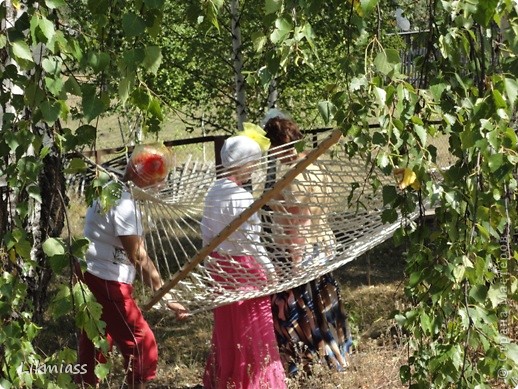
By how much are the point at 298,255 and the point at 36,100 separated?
1.75 meters

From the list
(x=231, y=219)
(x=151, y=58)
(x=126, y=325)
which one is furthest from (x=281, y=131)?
(x=151, y=58)

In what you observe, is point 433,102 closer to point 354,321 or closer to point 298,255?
point 298,255

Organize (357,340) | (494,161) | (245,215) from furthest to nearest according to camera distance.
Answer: (357,340)
(245,215)
(494,161)

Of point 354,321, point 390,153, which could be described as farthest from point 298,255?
point 390,153

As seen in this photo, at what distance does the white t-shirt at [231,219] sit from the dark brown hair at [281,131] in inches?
14.0

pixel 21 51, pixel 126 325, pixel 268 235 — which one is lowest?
pixel 126 325

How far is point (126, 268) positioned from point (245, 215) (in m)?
0.72

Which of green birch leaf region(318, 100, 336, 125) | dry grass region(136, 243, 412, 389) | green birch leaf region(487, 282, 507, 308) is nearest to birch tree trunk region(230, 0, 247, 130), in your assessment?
dry grass region(136, 243, 412, 389)

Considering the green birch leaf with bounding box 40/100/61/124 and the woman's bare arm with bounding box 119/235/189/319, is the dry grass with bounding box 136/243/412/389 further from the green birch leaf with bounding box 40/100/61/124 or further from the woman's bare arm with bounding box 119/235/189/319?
the green birch leaf with bounding box 40/100/61/124

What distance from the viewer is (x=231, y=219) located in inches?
130

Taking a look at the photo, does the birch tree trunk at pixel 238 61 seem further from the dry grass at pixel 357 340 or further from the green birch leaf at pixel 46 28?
the green birch leaf at pixel 46 28

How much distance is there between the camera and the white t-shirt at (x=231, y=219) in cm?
325

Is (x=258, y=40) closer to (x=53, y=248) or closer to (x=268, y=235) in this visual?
(x=53, y=248)

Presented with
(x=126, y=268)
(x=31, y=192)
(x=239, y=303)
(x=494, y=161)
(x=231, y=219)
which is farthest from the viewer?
(x=239, y=303)
